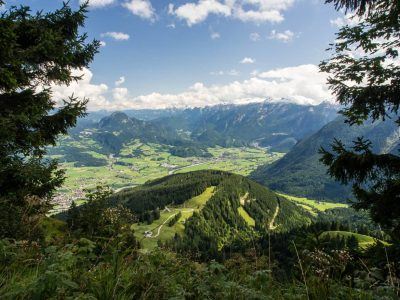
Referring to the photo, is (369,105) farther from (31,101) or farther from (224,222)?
(224,222)

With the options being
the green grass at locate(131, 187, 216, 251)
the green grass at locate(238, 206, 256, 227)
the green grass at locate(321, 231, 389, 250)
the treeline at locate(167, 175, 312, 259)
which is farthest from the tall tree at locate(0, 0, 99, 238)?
the green grass at locate(238, 206, 256, 227)

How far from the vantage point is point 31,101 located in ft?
44.2

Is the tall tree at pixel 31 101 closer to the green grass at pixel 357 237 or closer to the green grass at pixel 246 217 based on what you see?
the green grass at pixel 357 237

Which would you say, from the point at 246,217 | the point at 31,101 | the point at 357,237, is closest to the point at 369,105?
the point at 31,101

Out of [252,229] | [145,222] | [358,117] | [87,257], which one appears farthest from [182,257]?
[252,229]

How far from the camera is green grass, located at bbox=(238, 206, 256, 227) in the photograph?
180438mm

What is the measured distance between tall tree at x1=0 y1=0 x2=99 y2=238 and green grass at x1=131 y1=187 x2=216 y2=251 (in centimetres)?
10152

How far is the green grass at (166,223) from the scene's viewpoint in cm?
12439

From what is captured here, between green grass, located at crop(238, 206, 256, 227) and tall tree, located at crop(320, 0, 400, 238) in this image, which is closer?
tall tree, located at crop(320, 0, 400, 238)

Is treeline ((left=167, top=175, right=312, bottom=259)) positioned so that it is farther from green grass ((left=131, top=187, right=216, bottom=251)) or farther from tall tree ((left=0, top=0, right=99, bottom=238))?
tall tree ((left=0, top=0, right=99, bottom=238))

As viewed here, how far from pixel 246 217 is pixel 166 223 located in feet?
189

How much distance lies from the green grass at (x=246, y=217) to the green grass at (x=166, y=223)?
2072 cm

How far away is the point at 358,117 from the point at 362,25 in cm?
337

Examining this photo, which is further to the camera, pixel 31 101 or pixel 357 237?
pixel 357 237
